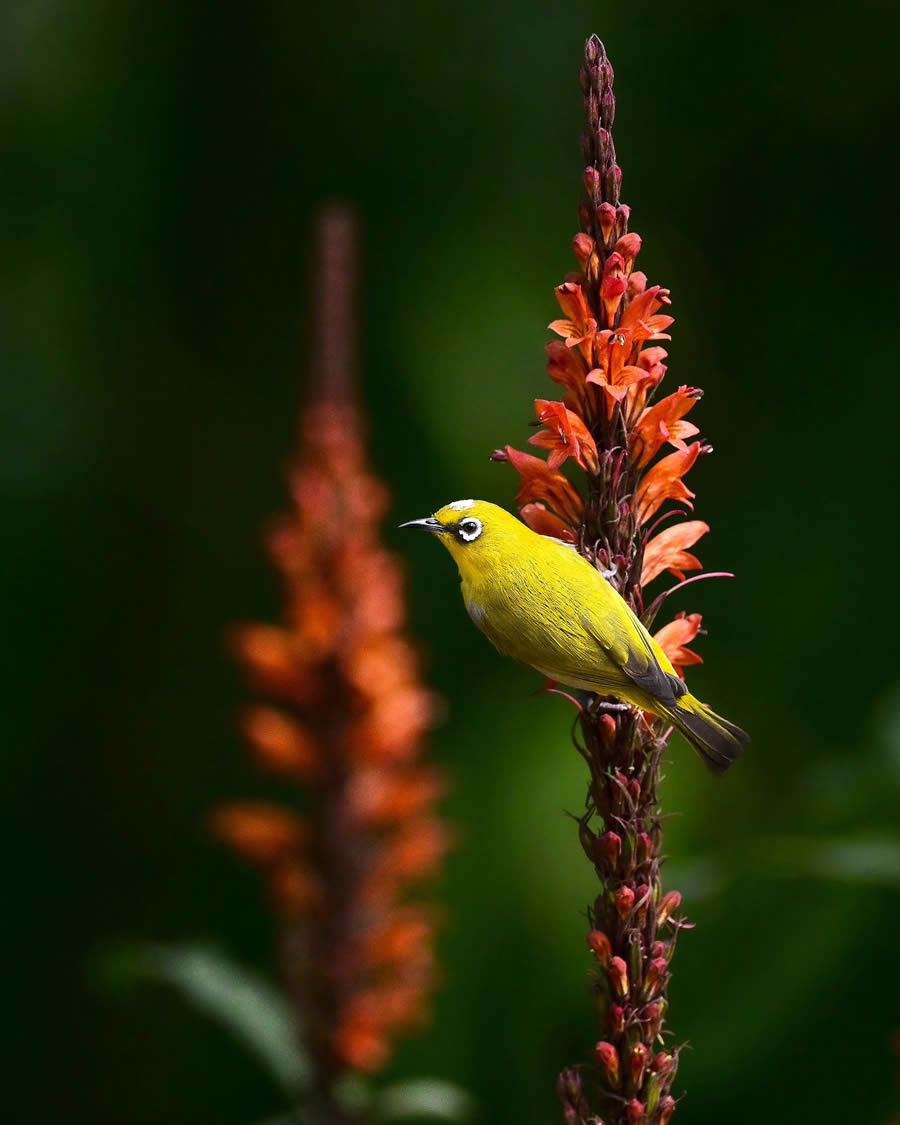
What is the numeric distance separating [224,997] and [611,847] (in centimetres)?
158

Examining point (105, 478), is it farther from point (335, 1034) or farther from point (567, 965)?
point (335, 1034)

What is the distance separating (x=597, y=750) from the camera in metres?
1.07

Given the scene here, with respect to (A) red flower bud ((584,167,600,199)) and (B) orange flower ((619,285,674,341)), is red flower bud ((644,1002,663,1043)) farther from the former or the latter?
(A) red flower bud ((584,167,600,199))

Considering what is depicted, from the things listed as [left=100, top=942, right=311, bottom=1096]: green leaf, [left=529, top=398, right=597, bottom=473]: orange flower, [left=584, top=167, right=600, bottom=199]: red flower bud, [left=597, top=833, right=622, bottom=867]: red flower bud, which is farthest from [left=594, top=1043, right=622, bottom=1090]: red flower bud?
[left=100, top=942, right=311, bottom=1096]: green leaf

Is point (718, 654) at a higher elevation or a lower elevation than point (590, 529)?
lower

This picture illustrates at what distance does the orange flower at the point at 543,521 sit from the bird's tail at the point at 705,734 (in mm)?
181

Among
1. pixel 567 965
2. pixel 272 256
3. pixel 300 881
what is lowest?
pixel 567 965

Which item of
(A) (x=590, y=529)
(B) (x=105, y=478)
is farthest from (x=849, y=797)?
(B) (x=105, y=478)

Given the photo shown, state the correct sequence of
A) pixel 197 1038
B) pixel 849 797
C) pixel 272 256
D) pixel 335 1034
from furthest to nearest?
pixel 272 256, pixel 197 1038, pixel 849 797, pixel 335 1034

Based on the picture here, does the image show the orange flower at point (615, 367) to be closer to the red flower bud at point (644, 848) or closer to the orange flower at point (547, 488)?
the orange flower at point (547, 488)

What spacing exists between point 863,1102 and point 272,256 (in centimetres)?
315

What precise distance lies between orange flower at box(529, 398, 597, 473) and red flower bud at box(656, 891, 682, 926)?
359mm

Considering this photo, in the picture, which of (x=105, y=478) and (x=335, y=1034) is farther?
(x=105, y=478)

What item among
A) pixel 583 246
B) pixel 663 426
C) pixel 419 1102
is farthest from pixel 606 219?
pixel 419 1102
